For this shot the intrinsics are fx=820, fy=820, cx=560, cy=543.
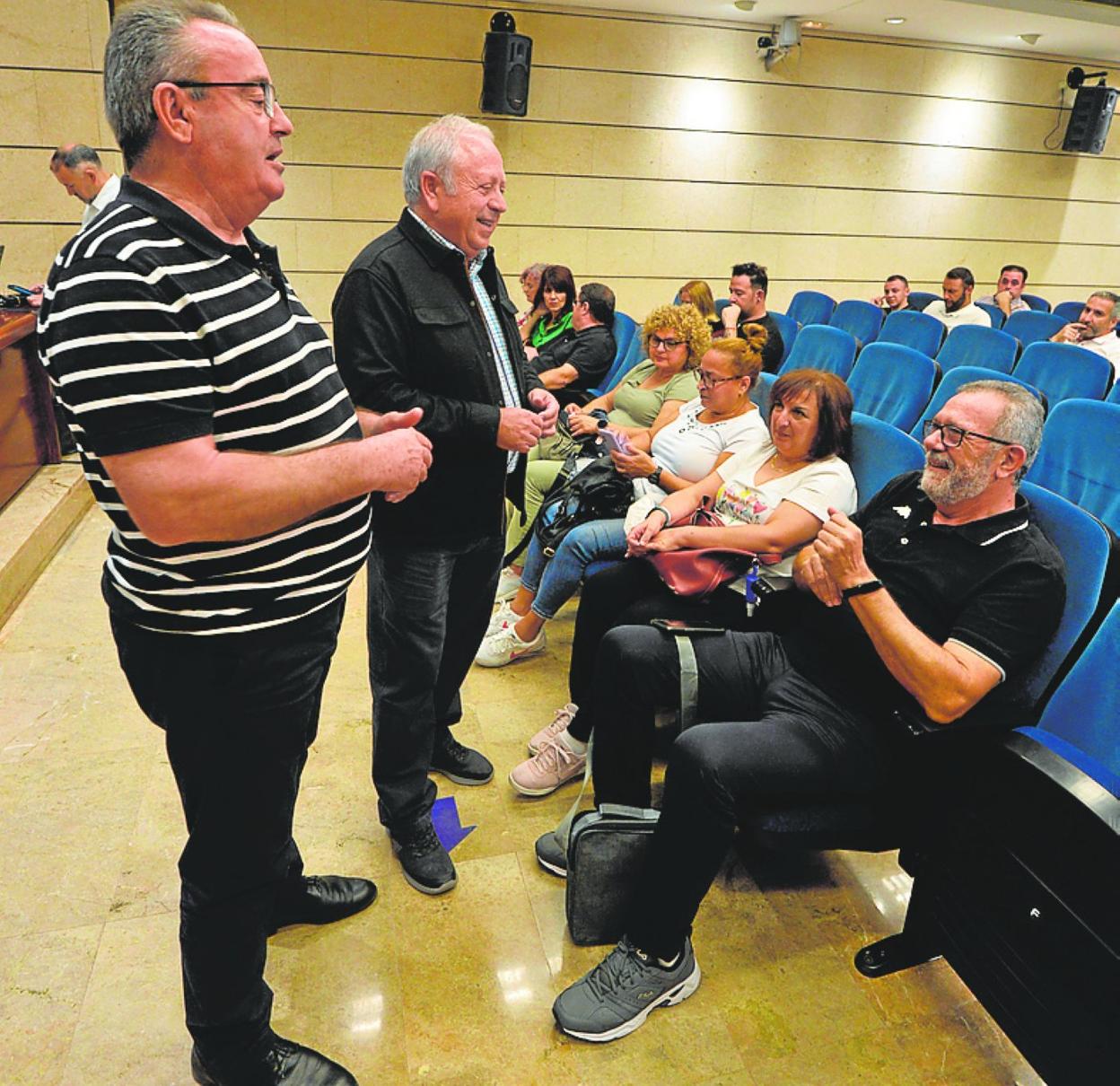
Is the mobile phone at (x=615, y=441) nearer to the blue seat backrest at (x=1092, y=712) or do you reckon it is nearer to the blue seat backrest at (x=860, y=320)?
the blue seat backrest at (x=1092, y=712)

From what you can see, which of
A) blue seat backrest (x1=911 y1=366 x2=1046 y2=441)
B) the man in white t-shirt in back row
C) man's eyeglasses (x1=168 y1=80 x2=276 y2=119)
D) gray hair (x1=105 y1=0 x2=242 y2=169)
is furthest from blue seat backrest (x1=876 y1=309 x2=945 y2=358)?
gray hair (x1=105 y1=0 x2=242 y2=169)

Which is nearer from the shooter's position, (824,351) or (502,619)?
(502,619)

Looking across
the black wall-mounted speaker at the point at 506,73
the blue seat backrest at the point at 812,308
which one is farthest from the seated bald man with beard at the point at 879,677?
the black wall-mounted speaker at the point at 506,73

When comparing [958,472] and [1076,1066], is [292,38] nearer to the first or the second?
[958,472]

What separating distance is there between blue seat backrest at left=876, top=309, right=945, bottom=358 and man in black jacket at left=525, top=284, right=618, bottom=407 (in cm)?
161

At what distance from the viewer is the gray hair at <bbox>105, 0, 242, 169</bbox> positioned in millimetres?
936

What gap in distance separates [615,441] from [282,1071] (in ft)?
6.33

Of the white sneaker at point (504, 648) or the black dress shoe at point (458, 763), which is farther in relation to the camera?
the white sneaker at point (504, 648)

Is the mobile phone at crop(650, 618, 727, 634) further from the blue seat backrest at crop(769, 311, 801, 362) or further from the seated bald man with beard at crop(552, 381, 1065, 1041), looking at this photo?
Result: the blue seat backrest at crop(769, 311, 801, 362)

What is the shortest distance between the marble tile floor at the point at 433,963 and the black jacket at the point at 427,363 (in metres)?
0.80

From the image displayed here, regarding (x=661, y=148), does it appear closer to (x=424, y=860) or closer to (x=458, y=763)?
(x=458, y=763)

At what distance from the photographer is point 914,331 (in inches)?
180

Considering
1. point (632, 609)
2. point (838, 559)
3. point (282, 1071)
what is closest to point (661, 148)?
point (632, 609)

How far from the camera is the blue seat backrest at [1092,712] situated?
4.34 ft
